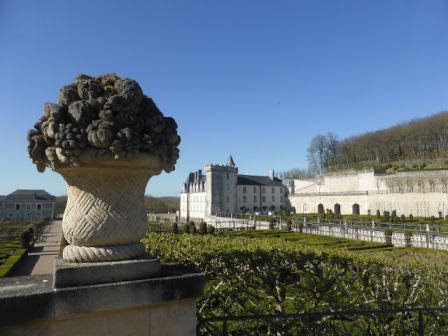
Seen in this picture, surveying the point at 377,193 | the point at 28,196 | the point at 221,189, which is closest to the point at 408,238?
the point at 377,193

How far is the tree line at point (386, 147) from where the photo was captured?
186 ft

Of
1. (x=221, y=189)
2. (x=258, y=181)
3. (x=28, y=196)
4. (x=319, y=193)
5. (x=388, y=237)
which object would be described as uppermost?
(x=258, y=181)

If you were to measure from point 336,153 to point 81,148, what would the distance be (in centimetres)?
7112

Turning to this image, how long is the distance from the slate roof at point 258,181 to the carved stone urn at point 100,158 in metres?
54.5

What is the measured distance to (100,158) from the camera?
1.77 m

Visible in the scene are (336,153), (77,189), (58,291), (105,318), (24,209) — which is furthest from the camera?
(336,153)

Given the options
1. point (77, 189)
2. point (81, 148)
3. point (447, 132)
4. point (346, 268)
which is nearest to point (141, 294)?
point (77, 189)

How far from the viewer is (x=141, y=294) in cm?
173

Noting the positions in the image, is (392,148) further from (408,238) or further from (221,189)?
(408,238)

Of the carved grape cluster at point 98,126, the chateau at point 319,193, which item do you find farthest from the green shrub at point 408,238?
the chateau at point 319,193

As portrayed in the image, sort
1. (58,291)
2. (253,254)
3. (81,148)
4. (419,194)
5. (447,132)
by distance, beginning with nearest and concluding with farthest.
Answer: (58,291), (81,148), (253,254), (419,194), (447,132)

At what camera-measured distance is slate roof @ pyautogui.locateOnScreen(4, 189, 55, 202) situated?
60.9 m

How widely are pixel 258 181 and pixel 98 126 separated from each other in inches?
2312

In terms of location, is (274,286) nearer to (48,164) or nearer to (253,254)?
(253,254)
